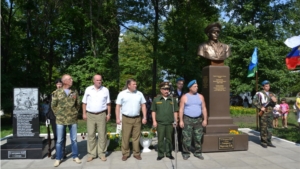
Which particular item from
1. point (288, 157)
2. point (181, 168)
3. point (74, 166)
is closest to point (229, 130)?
point (288, 157)

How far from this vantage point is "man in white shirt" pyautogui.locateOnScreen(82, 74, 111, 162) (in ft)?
19.6

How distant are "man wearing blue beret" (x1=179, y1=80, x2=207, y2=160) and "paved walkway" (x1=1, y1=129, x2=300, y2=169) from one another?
31 cm

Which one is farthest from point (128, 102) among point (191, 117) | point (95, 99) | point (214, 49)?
point (214, 49)

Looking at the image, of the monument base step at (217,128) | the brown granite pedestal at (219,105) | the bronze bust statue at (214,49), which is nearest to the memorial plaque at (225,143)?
the brown granite pedestal at (219,105)

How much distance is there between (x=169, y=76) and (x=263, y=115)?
36.0 ft

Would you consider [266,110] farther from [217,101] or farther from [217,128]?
[217,128]

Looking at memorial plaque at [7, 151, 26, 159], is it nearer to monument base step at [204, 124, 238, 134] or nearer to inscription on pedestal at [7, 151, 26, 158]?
inscription on pedestal at [7, 151, 26, 158]

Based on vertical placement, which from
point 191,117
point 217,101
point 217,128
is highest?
point 217,101

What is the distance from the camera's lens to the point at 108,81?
14180 millimetres

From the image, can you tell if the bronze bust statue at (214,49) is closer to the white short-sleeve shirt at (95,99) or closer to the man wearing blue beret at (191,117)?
the man wearing blue beret at (191,117)

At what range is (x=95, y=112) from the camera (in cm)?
600

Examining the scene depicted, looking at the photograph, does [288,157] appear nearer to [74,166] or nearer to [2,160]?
[74,166]

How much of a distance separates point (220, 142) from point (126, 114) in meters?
2.49

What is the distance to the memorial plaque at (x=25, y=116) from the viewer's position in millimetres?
7008
